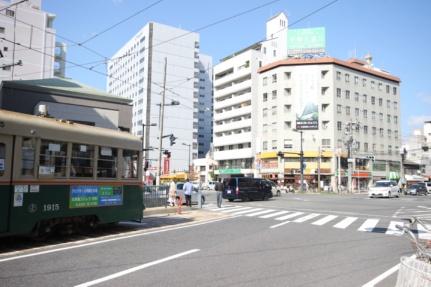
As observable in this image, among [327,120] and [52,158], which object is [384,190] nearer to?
[327,120]

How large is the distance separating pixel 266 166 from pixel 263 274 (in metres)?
64.0

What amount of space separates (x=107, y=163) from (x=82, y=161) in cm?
92

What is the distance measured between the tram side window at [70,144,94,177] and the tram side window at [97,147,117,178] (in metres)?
0.28

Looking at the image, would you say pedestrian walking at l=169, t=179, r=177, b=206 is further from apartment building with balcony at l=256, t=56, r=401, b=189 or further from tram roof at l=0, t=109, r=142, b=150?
apartment building with balcony at l=256, t=56, r=401, b=189

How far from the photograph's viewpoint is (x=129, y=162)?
12352 mm

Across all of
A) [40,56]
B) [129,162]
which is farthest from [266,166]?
[129,162]

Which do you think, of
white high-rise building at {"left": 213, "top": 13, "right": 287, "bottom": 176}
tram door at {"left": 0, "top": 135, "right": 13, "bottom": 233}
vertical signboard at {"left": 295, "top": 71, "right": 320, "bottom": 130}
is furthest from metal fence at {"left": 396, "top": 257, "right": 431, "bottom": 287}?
white high-rise building at {"left": 213, "top": 13, "right": 287, "bottom": 176}

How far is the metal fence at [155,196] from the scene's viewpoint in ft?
67.6

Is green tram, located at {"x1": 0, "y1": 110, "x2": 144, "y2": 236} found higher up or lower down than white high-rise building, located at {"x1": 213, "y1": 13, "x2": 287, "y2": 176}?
lower down

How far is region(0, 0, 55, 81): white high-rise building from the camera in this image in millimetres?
61812

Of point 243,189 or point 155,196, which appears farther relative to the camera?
point 243,189

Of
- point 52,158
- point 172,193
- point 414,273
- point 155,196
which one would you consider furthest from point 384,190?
point 414,273

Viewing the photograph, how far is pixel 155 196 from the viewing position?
21.0 metres

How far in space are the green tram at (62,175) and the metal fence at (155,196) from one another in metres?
7.88
